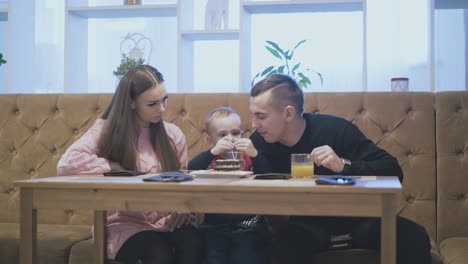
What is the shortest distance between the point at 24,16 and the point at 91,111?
5.18 feet

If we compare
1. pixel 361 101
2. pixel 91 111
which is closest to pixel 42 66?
pixel 91 111

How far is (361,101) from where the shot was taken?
2.79 m

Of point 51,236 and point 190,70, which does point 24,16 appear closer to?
point 190,70

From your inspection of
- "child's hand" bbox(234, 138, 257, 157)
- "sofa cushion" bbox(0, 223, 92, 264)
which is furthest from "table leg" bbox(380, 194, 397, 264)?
"sofa cushion" bbox(0, 223, 92, 264)

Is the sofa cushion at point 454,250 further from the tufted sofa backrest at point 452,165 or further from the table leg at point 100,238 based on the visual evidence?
the table leg at point 100,238

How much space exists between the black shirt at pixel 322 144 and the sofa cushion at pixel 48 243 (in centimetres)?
84

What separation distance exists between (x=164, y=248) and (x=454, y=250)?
1.07m

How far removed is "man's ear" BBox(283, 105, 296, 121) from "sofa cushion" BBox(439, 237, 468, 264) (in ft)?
2.48

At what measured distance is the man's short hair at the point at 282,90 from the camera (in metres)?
2.32

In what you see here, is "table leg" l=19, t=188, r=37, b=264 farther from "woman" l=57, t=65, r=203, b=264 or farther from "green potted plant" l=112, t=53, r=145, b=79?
"green potted plant" l=112, t=53, r=145, b=79

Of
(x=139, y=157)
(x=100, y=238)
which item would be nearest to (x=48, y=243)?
(x=100, y=238)

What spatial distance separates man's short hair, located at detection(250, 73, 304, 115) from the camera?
2.32 metres

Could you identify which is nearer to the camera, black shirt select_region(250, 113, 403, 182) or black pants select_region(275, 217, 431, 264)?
black pants select_region(275, 217, 431, 264)

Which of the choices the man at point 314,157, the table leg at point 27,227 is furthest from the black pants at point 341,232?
the table leg at point 27,227
